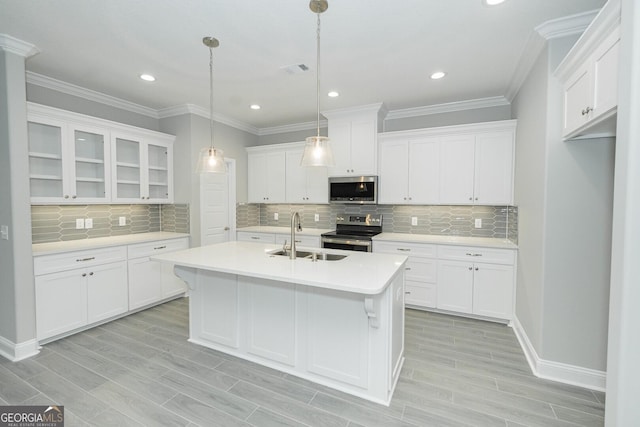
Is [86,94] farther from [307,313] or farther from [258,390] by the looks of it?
[258,390]

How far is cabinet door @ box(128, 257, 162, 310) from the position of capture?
141 inches

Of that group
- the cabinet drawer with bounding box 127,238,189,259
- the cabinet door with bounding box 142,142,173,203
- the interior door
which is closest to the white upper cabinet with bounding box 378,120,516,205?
the interior door

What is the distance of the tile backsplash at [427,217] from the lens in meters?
3.82

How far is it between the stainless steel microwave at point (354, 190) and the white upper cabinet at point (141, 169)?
2.47m

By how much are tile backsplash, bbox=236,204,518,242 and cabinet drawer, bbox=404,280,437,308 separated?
0.86 metres

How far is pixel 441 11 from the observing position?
2.09 m

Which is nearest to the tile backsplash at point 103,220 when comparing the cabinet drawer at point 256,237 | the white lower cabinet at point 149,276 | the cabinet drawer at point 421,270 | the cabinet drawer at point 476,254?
the white lower cabinet at point 149,276

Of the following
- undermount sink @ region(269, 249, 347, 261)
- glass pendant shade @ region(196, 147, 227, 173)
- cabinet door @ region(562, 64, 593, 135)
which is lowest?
undermount sink @ region(269, 249, 347, 261)

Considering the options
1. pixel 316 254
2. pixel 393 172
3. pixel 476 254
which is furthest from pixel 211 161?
pixel 476 254

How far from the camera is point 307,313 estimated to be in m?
2.27

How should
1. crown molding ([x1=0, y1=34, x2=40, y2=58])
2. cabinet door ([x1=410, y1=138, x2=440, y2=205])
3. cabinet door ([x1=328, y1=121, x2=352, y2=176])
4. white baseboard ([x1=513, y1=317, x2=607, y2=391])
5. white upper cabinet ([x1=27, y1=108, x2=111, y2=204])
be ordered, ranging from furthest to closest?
1. cabinet door ([x1=328, y1=121, x2=352, y2=176])
2. cabinet door ([x1=410, y1=138, x2=440, y2=205])
3. white upper cabinet ([x1=27, y1=108, x2=111, y2=204])
4. crown molding ([x1=0, y1=34, x2=40, y2=58])
5. white baseboard ([x1=513, y1=317, x2=607, y2=391])

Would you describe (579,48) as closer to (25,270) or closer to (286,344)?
(286,344)

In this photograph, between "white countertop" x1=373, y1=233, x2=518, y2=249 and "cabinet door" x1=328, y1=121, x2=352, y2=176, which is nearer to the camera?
"white countertop" x1=373, y1=233, x2=518, y2=249

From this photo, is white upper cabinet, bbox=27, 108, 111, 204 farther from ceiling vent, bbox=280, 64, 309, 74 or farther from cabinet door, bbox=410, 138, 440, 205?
cabinet door, bbox=410, 138, 440, 205
